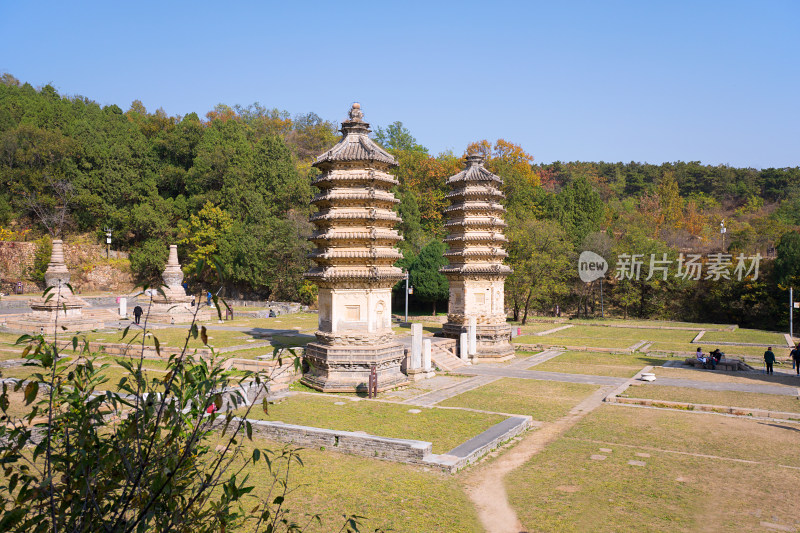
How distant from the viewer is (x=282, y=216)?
60.4 m

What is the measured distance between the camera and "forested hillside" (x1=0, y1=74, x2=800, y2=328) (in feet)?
160

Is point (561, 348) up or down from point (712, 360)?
down

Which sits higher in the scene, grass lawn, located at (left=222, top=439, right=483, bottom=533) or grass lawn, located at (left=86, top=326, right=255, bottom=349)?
grass lawn, located at (left=86, top=326, right=255, bottom=349)

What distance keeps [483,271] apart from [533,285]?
17.4m

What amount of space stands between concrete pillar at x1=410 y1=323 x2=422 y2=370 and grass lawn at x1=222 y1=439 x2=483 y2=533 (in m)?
9.95

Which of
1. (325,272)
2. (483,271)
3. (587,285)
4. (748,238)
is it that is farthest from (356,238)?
(748,238)

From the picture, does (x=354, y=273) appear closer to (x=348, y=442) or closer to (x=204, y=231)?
(x=348, y=442)

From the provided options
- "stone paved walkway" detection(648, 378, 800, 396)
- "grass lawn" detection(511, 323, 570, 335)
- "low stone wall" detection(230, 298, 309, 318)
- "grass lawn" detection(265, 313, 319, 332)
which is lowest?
"stone paved walkway" detection(648, 378, 800, 396)

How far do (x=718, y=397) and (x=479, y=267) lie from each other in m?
12.5

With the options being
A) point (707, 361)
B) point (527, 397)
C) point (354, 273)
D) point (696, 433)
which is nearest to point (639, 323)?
point (707, 361)

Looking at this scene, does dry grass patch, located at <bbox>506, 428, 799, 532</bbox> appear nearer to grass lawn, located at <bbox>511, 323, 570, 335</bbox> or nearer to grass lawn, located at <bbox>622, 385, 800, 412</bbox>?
grass lawn, located at <bbox>622, 385, 800, 412</bbox>

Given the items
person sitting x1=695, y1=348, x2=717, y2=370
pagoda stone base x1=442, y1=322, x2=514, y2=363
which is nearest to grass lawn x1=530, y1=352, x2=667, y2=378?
person sitting x1=695, y1=348, x2=717, y2=370

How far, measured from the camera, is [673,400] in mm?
20047

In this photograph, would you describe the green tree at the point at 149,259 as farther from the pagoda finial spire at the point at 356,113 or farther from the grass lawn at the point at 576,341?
the pagoda finial spire at the point at 356,113
